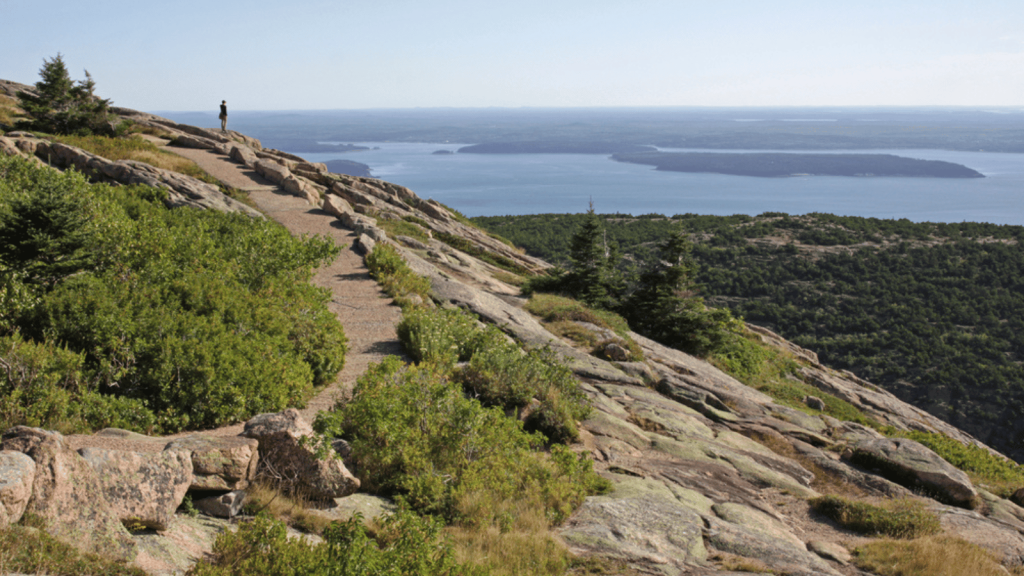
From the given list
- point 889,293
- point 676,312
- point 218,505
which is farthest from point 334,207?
point 889,293

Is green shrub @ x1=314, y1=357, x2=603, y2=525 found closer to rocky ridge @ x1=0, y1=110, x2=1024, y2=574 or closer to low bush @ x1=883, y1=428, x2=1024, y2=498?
rocky ridge @ x1=0, y1=110, x2=1024, y2=574

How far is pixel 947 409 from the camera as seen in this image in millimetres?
33031

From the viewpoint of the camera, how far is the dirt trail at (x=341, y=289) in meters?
8.75

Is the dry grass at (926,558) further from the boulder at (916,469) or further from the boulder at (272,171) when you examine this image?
the boulder at (272,171)

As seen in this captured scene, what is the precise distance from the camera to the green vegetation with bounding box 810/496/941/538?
7.50 metres

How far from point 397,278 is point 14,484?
34.4 feet

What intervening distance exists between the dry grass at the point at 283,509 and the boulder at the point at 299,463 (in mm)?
183

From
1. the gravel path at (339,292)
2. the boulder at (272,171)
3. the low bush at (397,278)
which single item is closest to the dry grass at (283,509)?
the gravel path at (339,292)

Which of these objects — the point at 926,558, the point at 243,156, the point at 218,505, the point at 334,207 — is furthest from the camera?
the point at 243,156

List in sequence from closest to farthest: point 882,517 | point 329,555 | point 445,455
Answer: point 329,555 → point 445,455 → point 882,517

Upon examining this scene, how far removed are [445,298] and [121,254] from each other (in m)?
6.96

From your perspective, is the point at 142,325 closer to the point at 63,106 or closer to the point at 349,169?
the point at 63,106

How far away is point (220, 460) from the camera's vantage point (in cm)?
489

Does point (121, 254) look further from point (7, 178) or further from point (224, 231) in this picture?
point (7, 178)
